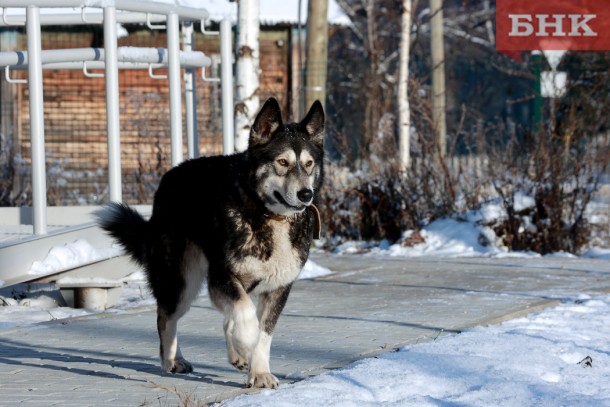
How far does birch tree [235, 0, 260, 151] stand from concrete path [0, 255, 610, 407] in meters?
1.87

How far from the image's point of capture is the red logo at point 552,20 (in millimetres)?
15867

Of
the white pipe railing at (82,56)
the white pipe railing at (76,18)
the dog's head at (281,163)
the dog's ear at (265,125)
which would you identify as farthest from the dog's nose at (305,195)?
the white pipe railing at (76,18)

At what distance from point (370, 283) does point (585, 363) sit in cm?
421

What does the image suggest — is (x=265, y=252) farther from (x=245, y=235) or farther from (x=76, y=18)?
(x=76, y=18)

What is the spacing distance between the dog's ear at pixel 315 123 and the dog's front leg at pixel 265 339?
865 millimetres

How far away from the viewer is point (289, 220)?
6.10 meters

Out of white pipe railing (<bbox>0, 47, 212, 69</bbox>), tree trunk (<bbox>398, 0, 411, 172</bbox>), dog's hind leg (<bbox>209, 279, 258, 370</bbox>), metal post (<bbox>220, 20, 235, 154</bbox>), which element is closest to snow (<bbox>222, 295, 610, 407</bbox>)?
dog's hind leg (<bbox>209, 279, 258, 370</bbox>)

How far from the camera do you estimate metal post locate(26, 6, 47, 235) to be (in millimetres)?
9469

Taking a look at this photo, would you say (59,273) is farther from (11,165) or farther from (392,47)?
(392,47)

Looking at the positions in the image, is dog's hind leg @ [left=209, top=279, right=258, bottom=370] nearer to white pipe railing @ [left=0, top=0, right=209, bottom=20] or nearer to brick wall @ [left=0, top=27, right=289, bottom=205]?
white pipe railing @ [left=0, top=0, right=209, bottom=20]

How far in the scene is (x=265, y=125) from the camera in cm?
613

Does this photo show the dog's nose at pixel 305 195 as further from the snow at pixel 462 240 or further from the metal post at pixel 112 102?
the snow at pixel 462 240

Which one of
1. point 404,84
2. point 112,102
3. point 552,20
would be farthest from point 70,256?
point 404,84

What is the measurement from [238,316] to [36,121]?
4435 millimetres
